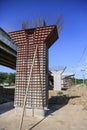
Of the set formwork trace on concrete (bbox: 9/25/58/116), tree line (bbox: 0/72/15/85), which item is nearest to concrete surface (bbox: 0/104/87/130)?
formwork trace on concrete (bbox: 9/25/58/116)

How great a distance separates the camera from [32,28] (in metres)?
8.46

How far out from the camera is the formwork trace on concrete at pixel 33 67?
7977 millimetres

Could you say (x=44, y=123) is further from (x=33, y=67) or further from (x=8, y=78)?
(x=8, y=78)

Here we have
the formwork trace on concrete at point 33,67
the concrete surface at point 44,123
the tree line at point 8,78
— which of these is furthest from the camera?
the tree line at point 8,78

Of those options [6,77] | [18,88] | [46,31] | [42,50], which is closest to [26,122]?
[18,88]

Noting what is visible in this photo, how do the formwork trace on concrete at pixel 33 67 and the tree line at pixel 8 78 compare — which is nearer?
the formwork trace on concrete at pixel 33 67

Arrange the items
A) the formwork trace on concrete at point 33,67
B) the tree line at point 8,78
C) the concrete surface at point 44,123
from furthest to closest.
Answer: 1. the tree line at point 8,78
2. the formwork trace on concrete at point 33,67
3. the concrete surface at point 44,123

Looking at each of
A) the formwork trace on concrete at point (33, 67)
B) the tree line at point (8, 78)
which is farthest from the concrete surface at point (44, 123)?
the tree line at point (8, 78)

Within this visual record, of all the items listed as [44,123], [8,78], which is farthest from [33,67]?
[8,78]

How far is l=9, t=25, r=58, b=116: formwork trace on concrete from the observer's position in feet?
26.2

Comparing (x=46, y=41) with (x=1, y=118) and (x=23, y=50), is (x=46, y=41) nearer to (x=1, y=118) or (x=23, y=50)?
(x=23, y=50)

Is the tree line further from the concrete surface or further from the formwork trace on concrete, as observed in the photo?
the concrete surface

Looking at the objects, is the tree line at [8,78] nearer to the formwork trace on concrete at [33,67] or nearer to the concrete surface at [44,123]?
the formwork trace on concrete at [33,67]

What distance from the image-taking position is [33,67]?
830 centimetres
